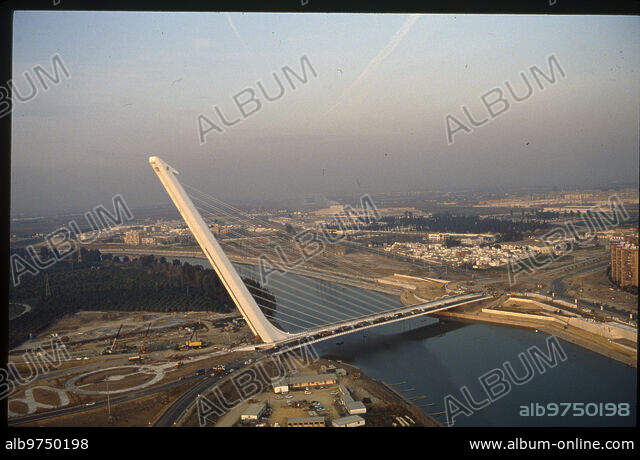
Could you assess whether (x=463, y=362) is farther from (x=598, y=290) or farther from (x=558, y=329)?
(x=598, y=290)

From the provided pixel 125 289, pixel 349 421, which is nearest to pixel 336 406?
pixel 349 421

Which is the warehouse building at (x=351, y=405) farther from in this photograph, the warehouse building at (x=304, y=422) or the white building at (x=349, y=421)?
the warehouse building at (x=304, y=422)

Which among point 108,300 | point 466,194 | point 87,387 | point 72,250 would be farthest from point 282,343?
point 72,250

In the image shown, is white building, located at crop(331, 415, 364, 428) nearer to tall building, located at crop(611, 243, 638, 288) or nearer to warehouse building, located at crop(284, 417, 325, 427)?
warehouse building, located at crop(284, 417, 325, 427)

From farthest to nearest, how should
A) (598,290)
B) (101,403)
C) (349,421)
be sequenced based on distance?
(598,290) < (101,403) < (349,421)

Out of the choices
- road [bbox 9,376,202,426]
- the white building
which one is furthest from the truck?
the white building

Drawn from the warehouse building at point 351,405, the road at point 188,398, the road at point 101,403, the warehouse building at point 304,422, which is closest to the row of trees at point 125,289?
the road at point 188,398
